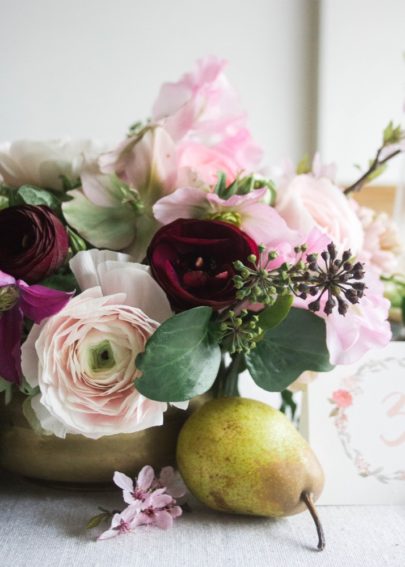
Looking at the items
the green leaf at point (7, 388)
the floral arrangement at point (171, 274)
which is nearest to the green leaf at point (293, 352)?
the floral arrangement at point (171, 274)

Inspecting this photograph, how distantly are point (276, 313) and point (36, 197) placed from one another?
26cm

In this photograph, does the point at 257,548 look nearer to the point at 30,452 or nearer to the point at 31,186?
the point at 30,452

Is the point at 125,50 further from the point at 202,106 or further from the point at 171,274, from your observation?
the point at 171,274

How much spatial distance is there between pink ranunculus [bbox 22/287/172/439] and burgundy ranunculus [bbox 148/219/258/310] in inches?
1.4

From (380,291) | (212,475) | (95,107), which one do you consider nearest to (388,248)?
(380,291)

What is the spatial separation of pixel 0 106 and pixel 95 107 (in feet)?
0.58

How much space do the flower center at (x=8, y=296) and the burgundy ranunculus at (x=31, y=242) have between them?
0.08ft

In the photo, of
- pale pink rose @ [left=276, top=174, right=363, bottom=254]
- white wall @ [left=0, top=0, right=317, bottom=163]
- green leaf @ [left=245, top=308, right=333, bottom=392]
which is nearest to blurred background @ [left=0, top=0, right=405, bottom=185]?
white wall @ [left=0, top=0, right=317, bottom=163]

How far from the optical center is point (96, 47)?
117 cm

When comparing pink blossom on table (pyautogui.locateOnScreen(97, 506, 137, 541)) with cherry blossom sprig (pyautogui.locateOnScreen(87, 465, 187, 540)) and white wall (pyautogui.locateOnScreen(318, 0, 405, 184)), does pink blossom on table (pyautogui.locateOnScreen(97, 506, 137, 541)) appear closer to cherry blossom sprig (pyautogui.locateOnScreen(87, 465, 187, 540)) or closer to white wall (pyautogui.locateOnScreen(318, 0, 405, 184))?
cherry blossom sprig (pyautogui.locateOnScreen(87, 465, 187, 540))

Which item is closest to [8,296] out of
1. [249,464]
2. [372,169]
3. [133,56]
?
[249,464]

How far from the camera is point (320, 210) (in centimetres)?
58

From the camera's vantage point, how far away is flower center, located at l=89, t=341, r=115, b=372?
49 centimetres

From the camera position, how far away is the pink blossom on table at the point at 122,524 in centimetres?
51
